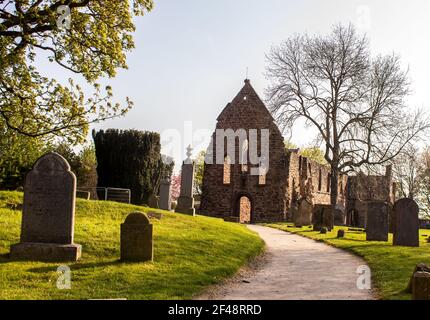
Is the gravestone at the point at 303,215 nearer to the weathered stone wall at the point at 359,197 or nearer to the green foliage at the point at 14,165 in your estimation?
the green foliage at the point at 14,165

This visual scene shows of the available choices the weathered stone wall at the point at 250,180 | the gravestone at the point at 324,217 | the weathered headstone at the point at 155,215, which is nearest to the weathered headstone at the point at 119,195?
the weathered headstone at the point at 155,215

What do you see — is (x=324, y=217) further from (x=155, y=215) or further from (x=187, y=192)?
(x=155, y=215)

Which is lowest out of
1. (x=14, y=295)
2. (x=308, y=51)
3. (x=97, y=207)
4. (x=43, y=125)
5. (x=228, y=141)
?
(x=14, y=295)

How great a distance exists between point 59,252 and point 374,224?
1266 cm

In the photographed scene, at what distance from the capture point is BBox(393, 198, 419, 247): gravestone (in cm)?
1565

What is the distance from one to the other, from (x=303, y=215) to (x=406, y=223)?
11.1m

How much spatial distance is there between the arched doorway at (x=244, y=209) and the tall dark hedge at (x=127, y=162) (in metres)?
9.71

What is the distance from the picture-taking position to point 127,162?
84.3ft

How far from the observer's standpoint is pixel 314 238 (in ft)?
62.7

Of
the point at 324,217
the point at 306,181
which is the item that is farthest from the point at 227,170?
the point at 324,217

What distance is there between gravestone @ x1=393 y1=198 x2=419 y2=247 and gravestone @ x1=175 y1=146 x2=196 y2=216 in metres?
10.0

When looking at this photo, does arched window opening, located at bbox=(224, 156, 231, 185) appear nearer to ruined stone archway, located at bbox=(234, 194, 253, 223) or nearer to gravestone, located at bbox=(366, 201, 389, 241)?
ruined stone archway, located at bbox=(234, 194, 253, 223)
